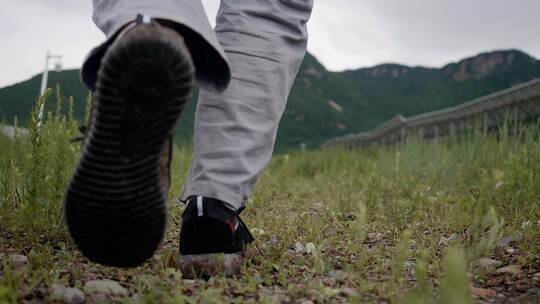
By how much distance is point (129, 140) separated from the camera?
108 cm

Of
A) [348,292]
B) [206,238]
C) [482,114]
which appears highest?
[482,114]

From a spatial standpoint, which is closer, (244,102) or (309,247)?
(244,102)

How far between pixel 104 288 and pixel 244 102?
64 centimetres

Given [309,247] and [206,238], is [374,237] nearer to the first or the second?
[309,247]

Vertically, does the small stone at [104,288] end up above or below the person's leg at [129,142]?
below

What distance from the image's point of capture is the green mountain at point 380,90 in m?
59.3

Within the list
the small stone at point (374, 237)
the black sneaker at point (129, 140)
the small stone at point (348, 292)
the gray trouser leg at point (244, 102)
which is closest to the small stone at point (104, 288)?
the black sneaker at point (129, 140)

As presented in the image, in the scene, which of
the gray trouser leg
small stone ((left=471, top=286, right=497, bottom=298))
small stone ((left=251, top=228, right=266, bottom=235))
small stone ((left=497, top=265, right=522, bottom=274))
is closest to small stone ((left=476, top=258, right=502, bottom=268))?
small stone ((left=497, top=265, right=522, bottom=274))

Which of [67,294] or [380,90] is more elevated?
[380,90]

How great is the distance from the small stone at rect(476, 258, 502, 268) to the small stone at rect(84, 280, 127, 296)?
109cm

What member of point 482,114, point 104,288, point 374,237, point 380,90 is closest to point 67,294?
point 104,288

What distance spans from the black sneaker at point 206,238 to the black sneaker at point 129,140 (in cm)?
31

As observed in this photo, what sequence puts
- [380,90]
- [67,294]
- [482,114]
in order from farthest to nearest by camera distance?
[380,90], [482,114], [67,294]

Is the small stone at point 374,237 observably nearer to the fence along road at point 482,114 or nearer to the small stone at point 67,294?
the small stone at point 67,294
